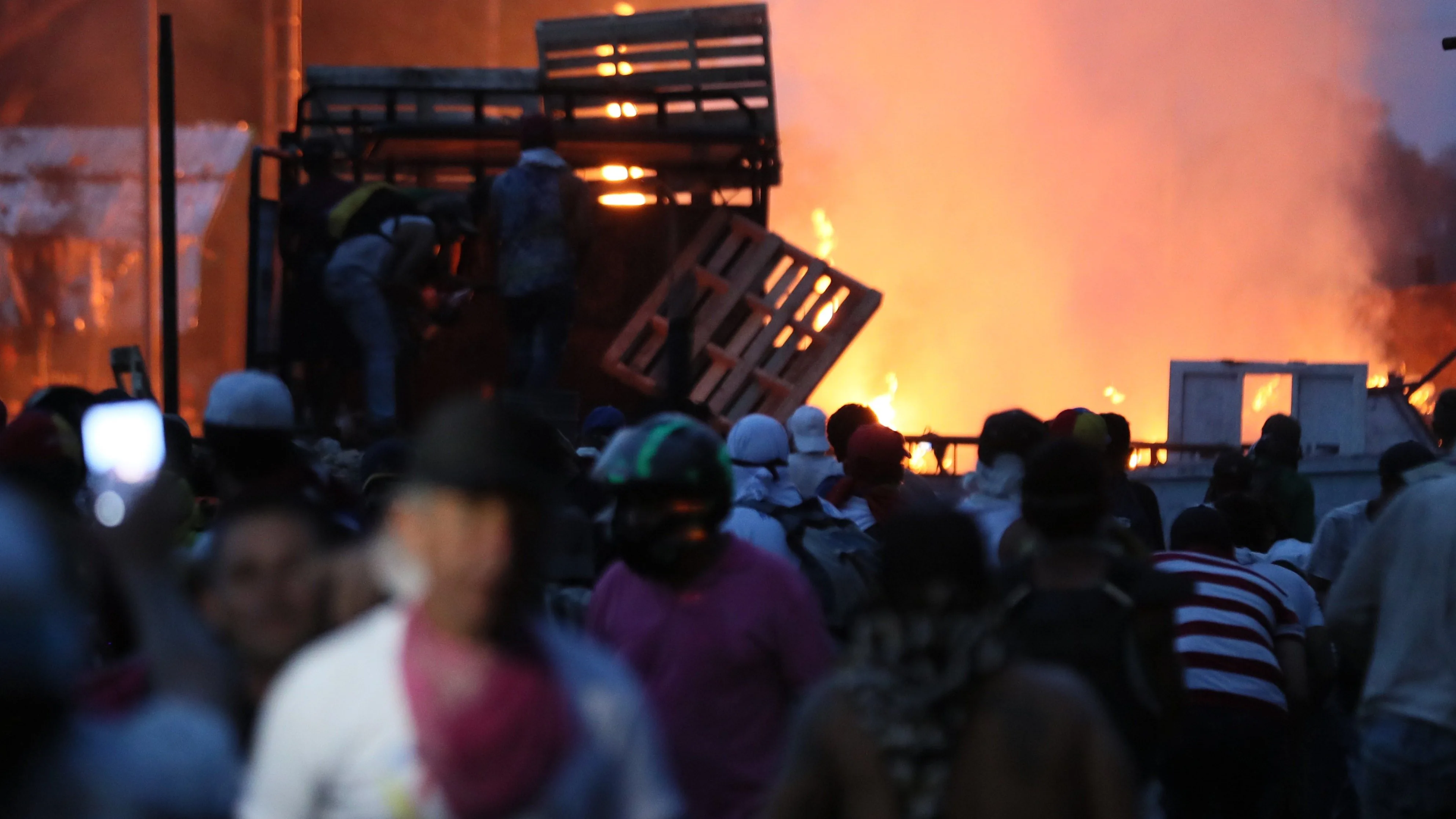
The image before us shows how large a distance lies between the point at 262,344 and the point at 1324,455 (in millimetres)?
7098

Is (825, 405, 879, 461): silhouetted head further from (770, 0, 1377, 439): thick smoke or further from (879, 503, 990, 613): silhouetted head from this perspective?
(770, 0, 1377, 439): thick smoke

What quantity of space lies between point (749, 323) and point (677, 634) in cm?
693

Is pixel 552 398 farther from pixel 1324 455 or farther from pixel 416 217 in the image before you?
pixel 1324 455

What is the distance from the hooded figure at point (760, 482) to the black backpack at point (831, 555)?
0.02 meters

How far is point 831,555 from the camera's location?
15.1 feet

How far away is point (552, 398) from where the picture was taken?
26.9ft

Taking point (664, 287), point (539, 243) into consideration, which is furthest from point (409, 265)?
point (664, 287)

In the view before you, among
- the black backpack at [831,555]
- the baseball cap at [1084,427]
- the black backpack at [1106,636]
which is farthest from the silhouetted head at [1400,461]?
the black backpack at [1106,636]

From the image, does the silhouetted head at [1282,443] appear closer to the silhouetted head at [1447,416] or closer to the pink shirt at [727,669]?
the silhouetted head at [1447,416]

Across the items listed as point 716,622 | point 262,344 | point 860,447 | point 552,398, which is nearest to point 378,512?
point 716,622

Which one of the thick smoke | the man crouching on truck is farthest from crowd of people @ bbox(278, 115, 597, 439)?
the thick smoke

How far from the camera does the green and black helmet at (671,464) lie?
3.33 metres

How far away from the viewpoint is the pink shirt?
3396 millimetres

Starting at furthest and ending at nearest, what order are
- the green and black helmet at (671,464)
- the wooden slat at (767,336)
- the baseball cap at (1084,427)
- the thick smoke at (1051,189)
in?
the thick smoke at (1051,189) < the wooden slat at (767,336) < the baseball cap at (1084,427) < the green and black helmet at (671,464)
